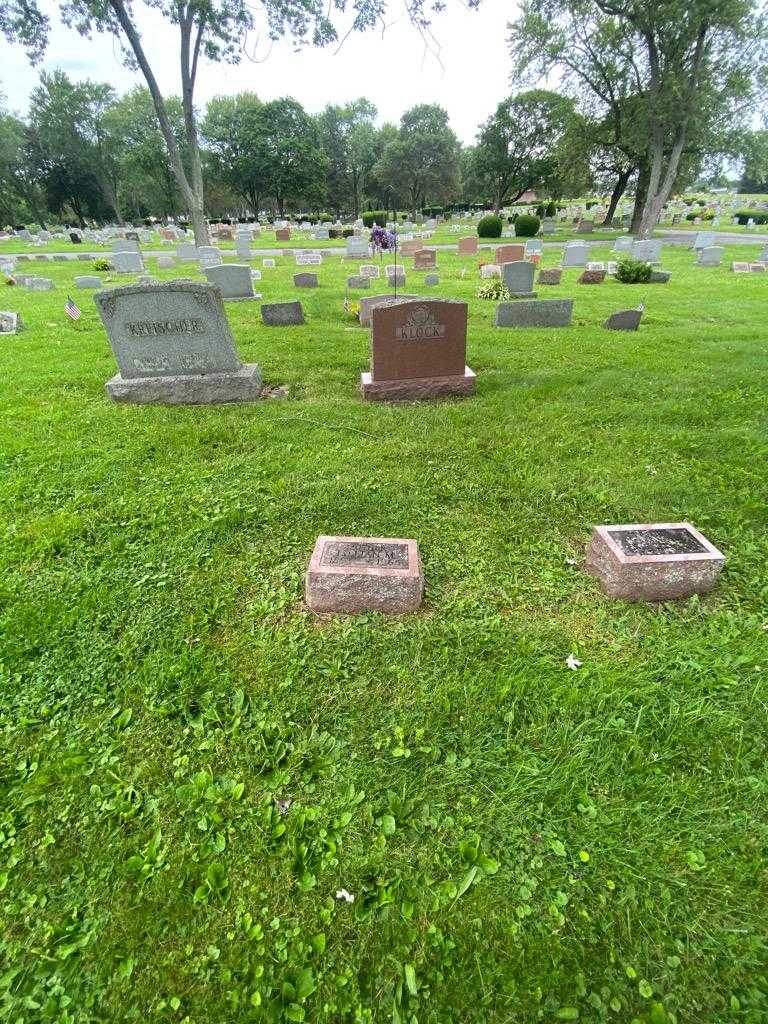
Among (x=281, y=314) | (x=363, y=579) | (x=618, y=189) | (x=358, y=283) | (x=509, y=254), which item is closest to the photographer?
(x=363, y=579)

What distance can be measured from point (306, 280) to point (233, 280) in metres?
2.34

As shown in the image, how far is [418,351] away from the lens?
19.8 feet

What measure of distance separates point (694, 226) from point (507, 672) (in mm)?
45753

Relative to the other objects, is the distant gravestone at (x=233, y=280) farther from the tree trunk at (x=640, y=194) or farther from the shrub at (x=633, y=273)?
the tree trunk at (x=640, y=194)

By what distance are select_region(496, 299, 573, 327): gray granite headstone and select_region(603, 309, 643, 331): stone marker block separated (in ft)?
2.66

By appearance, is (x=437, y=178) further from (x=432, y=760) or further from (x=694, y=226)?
(x=432, y=760)

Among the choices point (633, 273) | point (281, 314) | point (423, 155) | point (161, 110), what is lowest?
point (281, 314)

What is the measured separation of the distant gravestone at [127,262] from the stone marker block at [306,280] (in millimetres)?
7891

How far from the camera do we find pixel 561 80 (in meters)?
26.9

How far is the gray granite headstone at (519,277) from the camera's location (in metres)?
11.7

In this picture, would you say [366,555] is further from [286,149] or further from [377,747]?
[286,149]

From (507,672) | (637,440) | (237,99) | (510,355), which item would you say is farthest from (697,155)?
(237,99)

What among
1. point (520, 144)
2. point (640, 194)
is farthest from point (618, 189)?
point (520, 144)

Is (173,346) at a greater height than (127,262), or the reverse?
(127,262)
